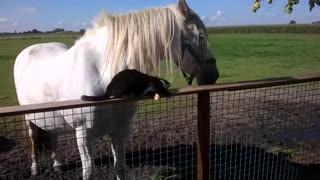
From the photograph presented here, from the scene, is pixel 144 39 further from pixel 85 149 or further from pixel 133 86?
pixel 85 149

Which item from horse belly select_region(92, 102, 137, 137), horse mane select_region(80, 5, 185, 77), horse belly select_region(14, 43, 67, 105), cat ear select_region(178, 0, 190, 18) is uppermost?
cat ear select_region(178, 0, 190, 18)

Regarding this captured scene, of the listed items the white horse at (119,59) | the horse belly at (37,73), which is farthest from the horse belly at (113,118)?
the horse belly at (37,73)

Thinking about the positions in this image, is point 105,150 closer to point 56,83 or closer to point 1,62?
point 56,83

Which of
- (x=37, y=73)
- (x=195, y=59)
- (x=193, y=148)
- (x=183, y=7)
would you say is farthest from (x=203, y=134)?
(x=193, y=148)

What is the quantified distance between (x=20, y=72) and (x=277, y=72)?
12.5m

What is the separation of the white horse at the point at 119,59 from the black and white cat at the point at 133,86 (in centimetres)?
33

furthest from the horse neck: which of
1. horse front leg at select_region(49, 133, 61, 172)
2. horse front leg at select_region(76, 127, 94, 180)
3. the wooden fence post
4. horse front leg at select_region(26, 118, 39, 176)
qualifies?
horse front leg at select_region(26, 118, 39, 176)

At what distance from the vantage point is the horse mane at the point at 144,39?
2.84 metres

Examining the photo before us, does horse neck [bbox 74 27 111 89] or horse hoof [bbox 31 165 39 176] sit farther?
horse hoof [bbox 31 165 39 176]

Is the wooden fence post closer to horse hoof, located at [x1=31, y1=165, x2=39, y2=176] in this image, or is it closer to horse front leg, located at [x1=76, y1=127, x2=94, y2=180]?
horse front leg, located at [x1=76, y1=127, x2=94, y2=180]

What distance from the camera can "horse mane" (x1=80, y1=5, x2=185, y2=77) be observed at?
2.84m

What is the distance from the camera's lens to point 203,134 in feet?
9.77

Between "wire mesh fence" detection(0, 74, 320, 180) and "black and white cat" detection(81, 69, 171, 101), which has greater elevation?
"black and white cat" detection(81, 69, 171, 101)

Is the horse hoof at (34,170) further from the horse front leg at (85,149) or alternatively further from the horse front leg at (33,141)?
the horse front leg at (85,149)
